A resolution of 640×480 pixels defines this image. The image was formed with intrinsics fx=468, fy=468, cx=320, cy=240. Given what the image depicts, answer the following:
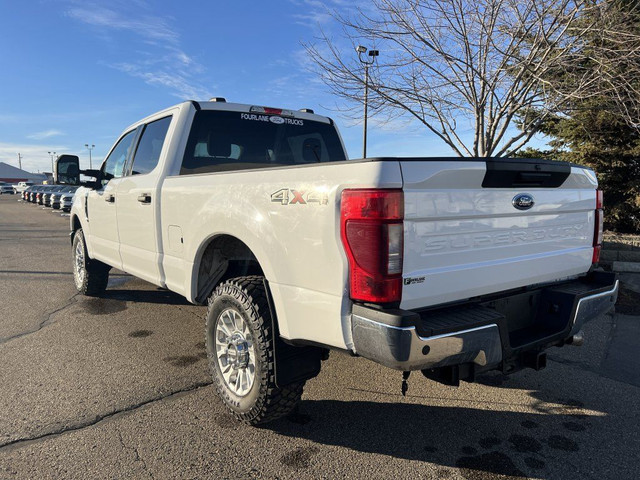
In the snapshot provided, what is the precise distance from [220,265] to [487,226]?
73.1 inches

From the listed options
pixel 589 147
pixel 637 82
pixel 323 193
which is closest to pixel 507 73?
pixel 637 82

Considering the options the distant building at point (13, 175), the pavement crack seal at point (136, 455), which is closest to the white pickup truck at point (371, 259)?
the pavement crack seal at point (136, 455)

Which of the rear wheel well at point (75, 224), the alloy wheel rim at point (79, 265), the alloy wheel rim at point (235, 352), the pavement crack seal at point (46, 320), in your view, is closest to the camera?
the alloy wheel rim at point (235, 352)

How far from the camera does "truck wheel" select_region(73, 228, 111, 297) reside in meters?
5.93

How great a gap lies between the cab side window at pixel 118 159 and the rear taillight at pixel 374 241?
3530mm

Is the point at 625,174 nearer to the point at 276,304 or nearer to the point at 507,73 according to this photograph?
the point at 507,73

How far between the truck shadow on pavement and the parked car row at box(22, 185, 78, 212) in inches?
938

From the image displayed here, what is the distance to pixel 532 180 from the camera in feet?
8.78

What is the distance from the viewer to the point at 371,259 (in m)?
2.14

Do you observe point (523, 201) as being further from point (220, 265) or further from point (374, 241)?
point (220, 265)

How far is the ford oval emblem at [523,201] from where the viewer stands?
2.63 metres

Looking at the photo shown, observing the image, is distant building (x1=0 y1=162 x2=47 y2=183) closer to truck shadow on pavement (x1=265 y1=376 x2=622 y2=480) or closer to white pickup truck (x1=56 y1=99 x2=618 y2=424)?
white pickup truck (x1=56 y1=99 x2=618 y2=424)

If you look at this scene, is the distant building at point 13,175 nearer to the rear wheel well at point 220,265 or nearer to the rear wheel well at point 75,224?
the rear wheel well at point 75,224

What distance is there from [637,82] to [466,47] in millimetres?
2480
